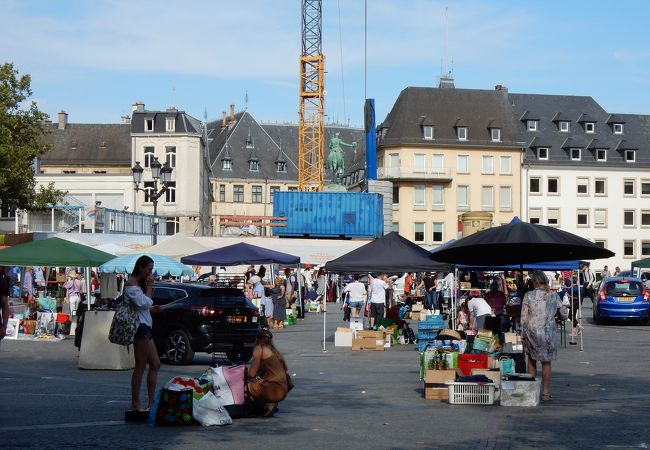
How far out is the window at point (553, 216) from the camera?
100 metres

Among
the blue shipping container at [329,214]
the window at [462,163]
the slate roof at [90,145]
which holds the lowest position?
the blue shipping container at [329,214]

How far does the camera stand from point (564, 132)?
102875 millimetres

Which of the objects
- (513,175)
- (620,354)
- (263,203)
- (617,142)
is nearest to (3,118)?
(620,354)

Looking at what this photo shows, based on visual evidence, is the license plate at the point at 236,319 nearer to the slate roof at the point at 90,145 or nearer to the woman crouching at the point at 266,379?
the woman crouching at the point at 266,379

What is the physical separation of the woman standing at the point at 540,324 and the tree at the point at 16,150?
39.6 m

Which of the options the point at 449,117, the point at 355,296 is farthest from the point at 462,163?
the point at 355,296

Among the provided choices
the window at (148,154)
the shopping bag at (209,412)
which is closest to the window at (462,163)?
the window at (148,154)

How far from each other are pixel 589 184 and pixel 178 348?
82.8 meters

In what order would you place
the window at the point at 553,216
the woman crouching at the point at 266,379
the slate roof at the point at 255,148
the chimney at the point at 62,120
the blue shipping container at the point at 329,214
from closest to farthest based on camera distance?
the woman crouching at the point at 266,379 < the blue shipping container at the point at 329,214 < the window at the point at 553,216 < the chimney at the point at 62,120 < the slate roof at the point at 255,148

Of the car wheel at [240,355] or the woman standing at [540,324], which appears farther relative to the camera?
the car wheel at [240,355]

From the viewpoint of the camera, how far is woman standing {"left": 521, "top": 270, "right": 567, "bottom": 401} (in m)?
15.8

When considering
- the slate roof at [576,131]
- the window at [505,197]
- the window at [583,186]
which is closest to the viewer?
the window at [505,197]

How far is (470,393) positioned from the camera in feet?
50.0

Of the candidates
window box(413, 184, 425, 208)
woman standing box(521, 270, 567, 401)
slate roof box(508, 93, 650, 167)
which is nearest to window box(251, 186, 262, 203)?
window box(413, 184, 425, 208)
